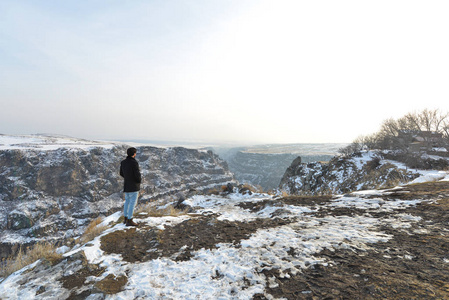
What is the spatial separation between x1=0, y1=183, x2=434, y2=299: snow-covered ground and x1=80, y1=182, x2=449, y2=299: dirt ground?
0.20 metres

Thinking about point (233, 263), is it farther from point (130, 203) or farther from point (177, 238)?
point (130, 203)

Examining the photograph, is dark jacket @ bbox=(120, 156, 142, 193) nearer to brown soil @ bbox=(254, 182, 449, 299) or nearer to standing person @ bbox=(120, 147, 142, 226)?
standing person @ bbox=(120, 147, 142, 226)

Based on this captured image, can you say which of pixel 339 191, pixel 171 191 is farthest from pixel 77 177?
pixel 339 191

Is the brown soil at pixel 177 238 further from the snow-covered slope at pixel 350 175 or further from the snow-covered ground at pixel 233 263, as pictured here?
the snow-covered slope at pixel 350 175

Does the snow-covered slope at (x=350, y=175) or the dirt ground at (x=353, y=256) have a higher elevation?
the dirt ground at (x=353, y=256)

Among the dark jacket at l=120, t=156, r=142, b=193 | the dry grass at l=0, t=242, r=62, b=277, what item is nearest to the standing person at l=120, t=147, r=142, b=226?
the dark jacket at l=120, t=156, r=142, b=193

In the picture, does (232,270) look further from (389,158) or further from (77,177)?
(77,177)

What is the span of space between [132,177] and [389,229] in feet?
26.1

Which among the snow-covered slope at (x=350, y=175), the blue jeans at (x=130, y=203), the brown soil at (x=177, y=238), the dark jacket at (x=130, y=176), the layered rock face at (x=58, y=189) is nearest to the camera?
the brown soil at (x=177, y=238)

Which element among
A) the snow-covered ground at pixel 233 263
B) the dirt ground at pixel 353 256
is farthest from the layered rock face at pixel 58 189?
the snow-covered ground at pixel 233 263

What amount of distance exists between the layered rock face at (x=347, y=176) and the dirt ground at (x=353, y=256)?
16.8 metres

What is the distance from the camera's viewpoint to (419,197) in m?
7.86

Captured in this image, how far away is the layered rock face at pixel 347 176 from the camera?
2111 centimetres

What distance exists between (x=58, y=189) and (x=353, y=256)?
166691mm
